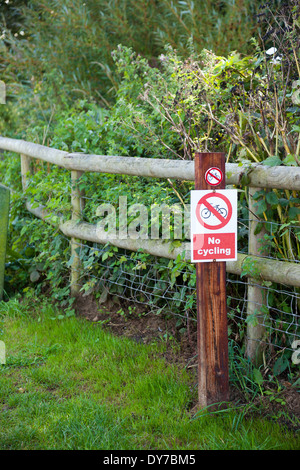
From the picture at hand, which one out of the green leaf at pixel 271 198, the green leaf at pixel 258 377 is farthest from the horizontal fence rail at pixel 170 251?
the green leaf at pixel 258 377

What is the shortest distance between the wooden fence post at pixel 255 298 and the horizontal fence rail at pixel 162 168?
0.15 meters

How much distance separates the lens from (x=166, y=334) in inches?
148

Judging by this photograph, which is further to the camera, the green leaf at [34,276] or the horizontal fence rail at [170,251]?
the green leaf at [34,276]

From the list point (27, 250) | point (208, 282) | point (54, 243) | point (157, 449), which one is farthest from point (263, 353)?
point (27, 250)

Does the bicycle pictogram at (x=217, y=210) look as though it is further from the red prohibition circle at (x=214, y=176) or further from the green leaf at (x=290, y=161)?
the green leaf at (x=290, y=161)

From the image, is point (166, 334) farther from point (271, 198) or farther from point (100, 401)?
point (271, 198)

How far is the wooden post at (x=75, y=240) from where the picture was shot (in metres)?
4.52

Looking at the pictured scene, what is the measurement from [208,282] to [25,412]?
131 centimetres

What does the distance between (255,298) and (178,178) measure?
0.92 meters

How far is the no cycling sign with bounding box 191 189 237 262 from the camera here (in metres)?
2.69

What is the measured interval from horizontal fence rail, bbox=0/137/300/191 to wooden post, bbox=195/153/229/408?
0.35 m

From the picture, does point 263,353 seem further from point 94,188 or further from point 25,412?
point 94,188
